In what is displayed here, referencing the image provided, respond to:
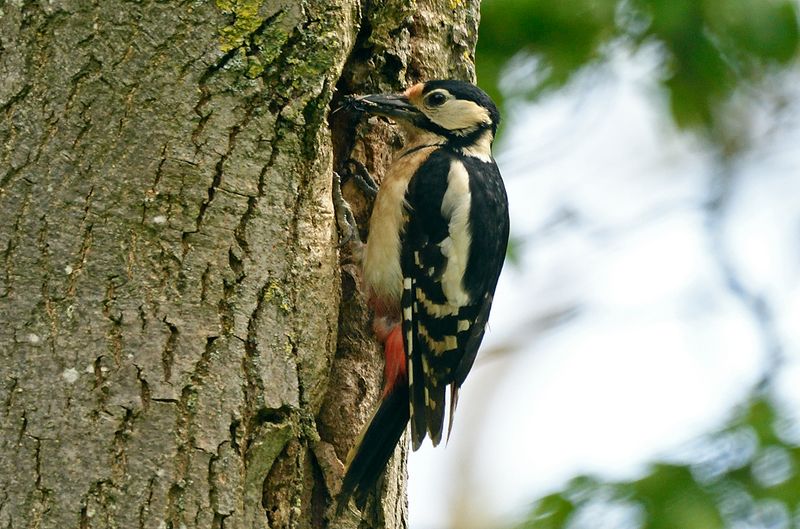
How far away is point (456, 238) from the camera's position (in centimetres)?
396

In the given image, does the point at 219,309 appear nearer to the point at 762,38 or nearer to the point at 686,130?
the point at 762,38

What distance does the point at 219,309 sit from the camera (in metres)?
2.78

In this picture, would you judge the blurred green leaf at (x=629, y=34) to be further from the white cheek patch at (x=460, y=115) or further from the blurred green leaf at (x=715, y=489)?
the blurred green leaf at (x=715, y=489)

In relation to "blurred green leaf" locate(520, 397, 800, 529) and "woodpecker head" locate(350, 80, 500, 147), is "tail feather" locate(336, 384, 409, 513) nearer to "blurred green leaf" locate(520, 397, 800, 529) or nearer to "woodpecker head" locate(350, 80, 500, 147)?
"woodpecker head" locate(350, 80, 500, 147)

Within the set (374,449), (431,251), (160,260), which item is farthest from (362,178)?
(160,260)

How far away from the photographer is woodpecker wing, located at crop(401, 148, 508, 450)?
12.5 ft

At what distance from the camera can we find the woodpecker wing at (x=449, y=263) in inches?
150

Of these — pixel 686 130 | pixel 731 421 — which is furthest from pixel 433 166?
pixel 686 130

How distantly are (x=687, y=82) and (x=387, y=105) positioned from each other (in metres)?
2.66

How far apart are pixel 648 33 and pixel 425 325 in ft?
7.58

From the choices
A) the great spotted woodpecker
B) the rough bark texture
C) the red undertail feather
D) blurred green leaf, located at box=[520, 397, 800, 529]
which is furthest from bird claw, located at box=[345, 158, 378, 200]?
blurred green leaf, located at box=[520, 397, 800, 529]

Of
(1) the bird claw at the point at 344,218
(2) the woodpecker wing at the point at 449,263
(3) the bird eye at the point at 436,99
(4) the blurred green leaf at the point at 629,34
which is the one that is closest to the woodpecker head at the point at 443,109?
(3) the bird eye at the point at 436,99

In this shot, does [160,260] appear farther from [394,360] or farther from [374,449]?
[394,360]

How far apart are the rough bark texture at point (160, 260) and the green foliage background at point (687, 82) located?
186 cm
